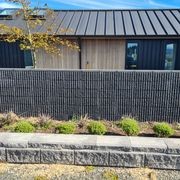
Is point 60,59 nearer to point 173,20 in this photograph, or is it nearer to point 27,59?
point 27,59

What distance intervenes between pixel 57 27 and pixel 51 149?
6633 millimetres

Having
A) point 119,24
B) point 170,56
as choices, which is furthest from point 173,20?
point 119,24

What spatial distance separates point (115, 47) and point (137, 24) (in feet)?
4.60

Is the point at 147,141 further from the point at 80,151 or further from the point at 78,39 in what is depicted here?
the point at 78,39

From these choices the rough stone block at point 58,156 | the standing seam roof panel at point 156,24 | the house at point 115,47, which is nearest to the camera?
the rough stone block at point 58,156

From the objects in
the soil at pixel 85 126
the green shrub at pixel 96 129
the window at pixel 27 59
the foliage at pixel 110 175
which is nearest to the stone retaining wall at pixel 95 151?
the foliage at pixel 110 175

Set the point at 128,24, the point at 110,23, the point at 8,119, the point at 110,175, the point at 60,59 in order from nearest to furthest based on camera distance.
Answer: the point at 110,175 < the point at 8,119 < the point at 60,59 < the point at 128,24 < the point at 110,23

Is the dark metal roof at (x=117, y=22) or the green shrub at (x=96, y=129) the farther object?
the dark metal roof at (x=117, y=22)

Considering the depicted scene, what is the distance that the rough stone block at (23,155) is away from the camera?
397cm

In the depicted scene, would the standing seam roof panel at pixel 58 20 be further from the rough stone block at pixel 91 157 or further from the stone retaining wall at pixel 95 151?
the rough stone block at pixel 91 157

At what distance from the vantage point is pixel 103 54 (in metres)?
9.27

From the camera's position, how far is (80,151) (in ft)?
12.8

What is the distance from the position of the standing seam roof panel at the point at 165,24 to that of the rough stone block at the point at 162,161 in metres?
5.99

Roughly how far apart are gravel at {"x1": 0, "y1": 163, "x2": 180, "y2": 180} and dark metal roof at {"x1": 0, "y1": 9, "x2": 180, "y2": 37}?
5.97m
